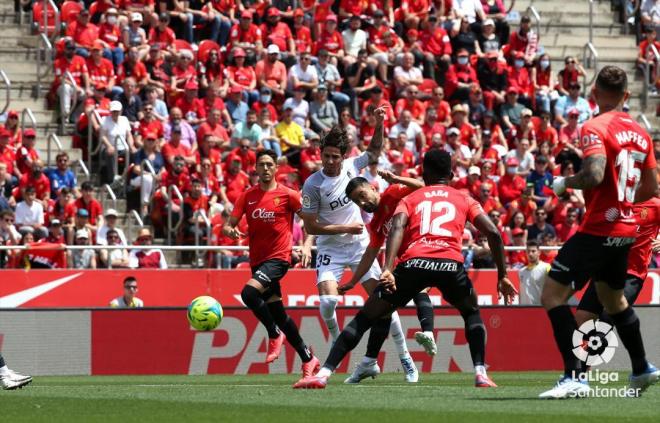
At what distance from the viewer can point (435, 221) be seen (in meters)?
12.6

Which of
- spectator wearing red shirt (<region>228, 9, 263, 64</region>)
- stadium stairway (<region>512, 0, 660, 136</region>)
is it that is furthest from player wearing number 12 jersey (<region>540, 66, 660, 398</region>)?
stadium stairway (<region>512, 0, 660, 136</region>)

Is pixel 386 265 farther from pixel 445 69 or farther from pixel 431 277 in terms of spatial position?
pixel 445 69

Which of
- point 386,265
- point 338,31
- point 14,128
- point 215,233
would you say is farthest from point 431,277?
point 338,31

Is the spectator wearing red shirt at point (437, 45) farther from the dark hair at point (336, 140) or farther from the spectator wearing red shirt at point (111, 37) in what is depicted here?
the dark hair at point (336, 140)

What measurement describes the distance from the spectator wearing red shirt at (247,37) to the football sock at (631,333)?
16948mm

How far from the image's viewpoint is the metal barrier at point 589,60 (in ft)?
105

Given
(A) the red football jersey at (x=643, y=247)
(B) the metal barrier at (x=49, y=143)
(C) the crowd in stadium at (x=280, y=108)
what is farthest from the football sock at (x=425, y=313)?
(B) the metal barrier at (x=49, y=143)

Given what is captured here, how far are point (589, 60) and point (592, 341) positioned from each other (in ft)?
65.7

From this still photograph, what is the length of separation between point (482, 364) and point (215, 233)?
1145cm

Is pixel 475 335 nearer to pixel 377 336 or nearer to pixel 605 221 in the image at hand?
pixel 377 336

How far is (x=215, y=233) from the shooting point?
24.1 m

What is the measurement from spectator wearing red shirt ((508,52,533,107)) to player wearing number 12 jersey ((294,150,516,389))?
17.8 meters

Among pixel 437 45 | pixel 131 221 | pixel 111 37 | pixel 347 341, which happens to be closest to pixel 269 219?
pixel 347 341

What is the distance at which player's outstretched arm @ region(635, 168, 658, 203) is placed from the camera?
11312 millimetres
